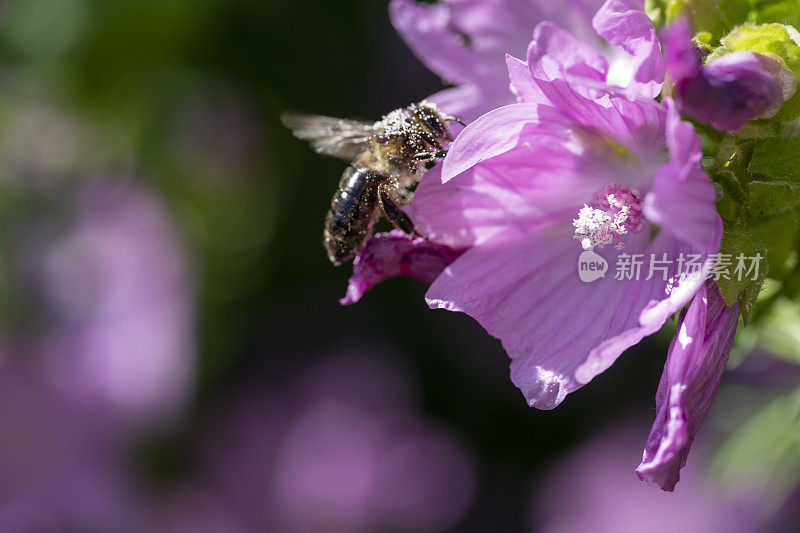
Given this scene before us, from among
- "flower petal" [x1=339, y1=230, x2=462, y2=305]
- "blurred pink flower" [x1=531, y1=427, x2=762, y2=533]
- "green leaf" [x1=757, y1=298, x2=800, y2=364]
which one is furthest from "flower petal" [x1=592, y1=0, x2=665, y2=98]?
"blurred pink flower" [x1=531, y1=427, x2=762, y2=533]

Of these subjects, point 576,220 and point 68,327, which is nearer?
point 576,220

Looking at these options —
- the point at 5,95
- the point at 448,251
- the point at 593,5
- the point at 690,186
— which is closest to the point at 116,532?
the point at 5,95

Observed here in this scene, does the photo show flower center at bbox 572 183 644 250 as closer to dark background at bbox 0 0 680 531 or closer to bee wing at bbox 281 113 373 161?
bee wing at bbox 281 113 373 161

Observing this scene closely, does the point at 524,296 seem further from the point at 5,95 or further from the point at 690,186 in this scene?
the point at 5,95

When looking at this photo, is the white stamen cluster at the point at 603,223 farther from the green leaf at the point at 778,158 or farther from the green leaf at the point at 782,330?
the green leaf at the point at 782,330

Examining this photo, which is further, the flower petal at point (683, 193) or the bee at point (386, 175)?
the bee at point (386, 175)

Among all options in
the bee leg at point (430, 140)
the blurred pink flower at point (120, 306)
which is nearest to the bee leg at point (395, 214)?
the bee leg at point (430, 140)
